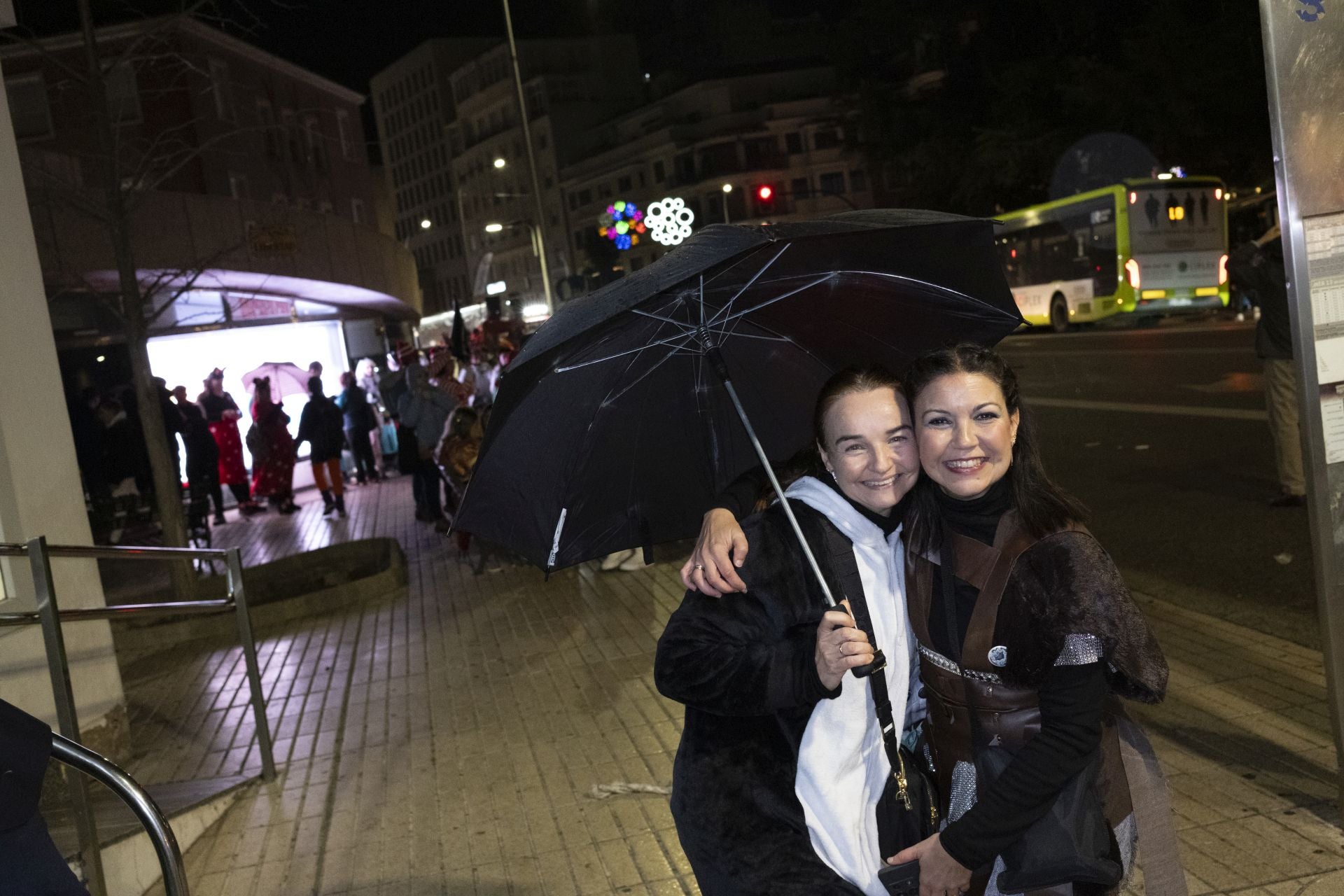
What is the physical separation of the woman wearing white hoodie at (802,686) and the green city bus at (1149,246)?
2963cm

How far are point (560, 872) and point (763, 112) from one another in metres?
98.7

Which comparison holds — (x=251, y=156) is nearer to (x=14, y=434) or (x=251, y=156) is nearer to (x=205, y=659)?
(x=205, y=659)

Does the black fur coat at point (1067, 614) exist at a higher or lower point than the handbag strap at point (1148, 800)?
higher

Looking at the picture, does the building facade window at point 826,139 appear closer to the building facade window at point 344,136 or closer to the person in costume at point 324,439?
the building facade window at point 344,136

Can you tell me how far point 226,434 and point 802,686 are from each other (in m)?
17.4

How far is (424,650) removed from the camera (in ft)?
28.4

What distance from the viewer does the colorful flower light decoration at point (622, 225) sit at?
76.9 ft

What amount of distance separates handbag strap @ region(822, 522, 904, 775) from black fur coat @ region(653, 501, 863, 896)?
49 mm

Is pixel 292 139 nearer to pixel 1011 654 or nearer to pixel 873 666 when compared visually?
pixel 873 666

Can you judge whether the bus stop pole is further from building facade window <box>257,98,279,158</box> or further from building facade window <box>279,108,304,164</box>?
building facade window <box>279,108,304,164</box>

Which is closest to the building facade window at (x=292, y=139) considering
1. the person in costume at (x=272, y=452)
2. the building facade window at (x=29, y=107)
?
the building facade window at (x=29, y=107)

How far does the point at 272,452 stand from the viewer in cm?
1820

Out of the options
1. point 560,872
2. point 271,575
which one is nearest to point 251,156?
point 271,575

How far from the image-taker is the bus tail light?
1209 inches
